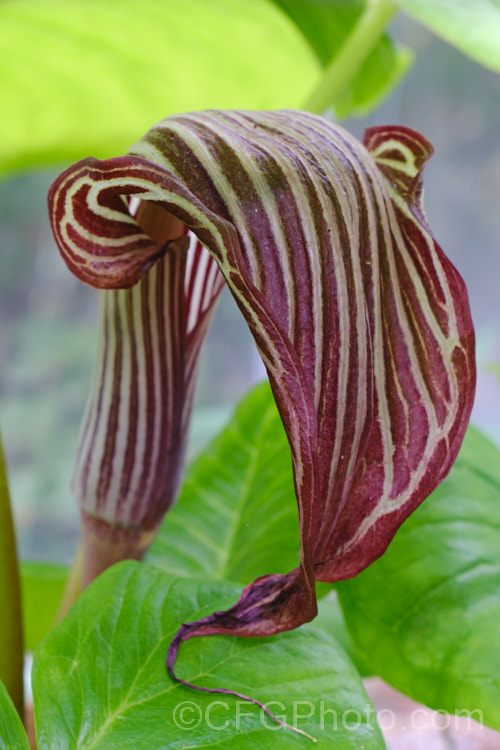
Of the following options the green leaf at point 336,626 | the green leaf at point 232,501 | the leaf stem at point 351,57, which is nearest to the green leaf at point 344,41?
the leaf stem at point 351,57

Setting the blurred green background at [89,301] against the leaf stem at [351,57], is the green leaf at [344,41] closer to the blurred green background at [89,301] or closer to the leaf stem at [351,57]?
the leaf stem at [351,57]

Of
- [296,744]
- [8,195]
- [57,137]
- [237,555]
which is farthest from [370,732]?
[8,195]

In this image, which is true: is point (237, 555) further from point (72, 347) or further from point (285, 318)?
point (72, 347)

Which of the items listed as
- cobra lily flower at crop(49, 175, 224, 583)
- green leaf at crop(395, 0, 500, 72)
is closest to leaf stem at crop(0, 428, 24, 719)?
cobra lily flower at crop(49, 175, 224, 583)

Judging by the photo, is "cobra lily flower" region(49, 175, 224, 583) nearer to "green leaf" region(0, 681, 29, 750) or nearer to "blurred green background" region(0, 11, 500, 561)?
"green leaf" region(0, 681, 29, 750)

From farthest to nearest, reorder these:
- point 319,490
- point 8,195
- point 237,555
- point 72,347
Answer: point 72,347 → point 8,195 → point 237,555 → point 319,490

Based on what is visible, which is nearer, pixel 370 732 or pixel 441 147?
pixel 370 732

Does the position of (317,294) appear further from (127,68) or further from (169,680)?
Result: (127,68)
